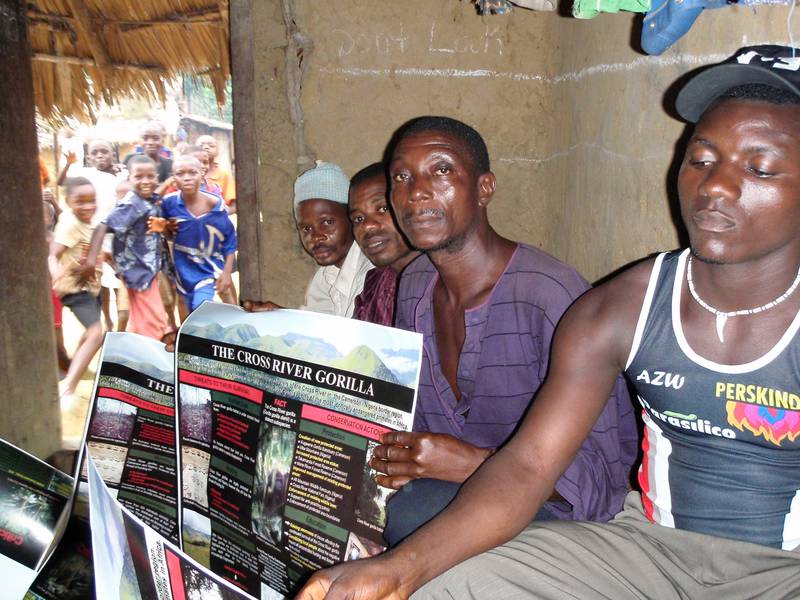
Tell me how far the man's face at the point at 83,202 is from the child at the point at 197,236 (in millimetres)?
343

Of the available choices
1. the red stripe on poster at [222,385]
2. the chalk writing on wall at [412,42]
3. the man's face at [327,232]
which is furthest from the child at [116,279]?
the red stripe on poster at [222,385]

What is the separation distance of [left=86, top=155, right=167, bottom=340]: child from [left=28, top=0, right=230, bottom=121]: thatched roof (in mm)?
373

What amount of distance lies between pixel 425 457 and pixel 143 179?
7.87 feet

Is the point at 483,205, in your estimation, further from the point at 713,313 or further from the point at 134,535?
the point at 134,535

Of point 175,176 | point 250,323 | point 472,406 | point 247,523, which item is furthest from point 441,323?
point 175,176

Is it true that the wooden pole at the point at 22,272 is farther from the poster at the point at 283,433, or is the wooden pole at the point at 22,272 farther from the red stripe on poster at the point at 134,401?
the poster at the point at 283,433

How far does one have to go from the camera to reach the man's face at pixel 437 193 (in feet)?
6.53

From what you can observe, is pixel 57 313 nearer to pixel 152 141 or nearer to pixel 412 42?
pixel 152 141

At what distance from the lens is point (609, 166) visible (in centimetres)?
251

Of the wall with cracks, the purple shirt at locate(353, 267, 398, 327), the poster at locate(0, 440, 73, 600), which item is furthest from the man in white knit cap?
the poster at locate(0, 440, 73, 600)

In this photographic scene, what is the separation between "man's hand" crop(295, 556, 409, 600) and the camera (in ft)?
3.96

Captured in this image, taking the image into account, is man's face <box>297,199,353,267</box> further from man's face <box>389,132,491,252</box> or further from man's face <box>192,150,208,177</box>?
man's face <box>389,132,491,252</box>

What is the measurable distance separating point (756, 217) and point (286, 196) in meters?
2.34

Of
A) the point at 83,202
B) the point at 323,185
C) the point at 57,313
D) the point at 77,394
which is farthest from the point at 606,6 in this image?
the point at 77,394
